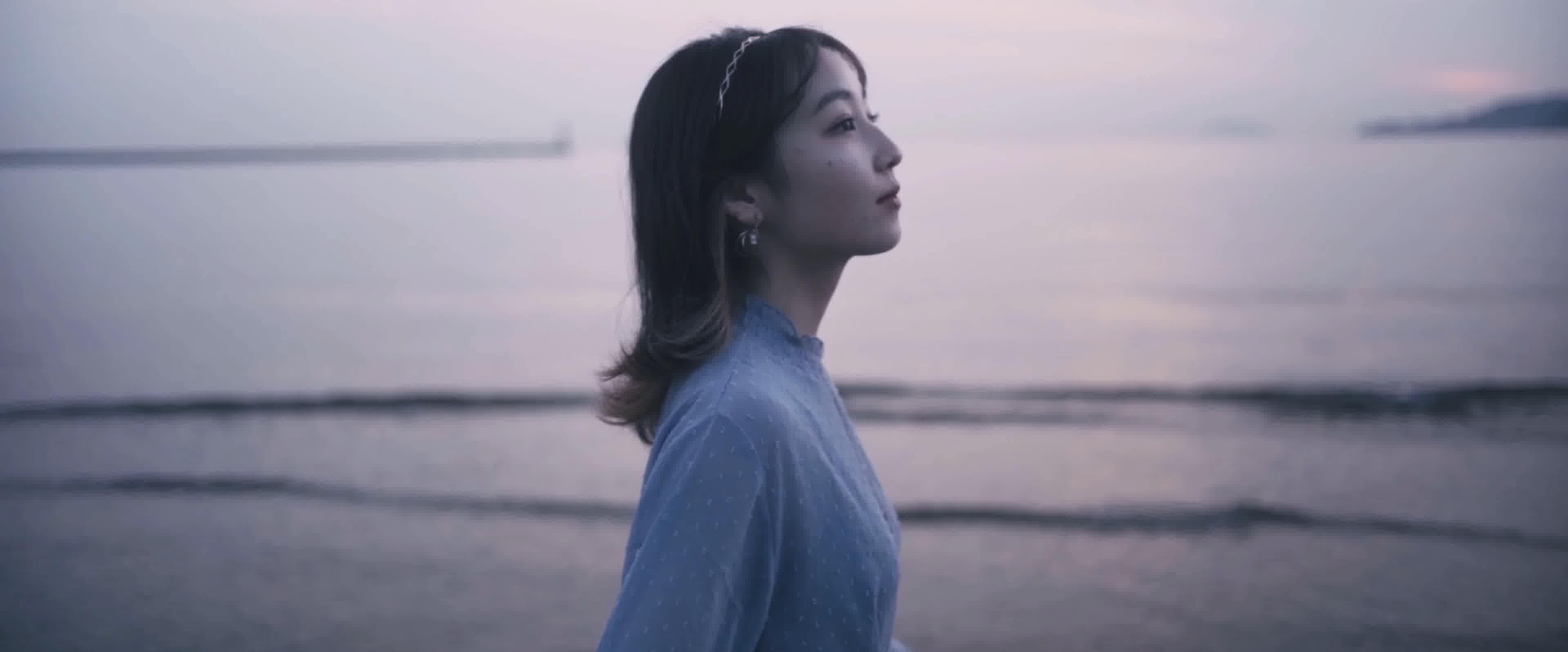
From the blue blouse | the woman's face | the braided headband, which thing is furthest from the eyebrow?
the blue blouse

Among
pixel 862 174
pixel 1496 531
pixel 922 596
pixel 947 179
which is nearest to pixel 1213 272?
pixel 1496 531

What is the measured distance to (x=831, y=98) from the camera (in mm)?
1791

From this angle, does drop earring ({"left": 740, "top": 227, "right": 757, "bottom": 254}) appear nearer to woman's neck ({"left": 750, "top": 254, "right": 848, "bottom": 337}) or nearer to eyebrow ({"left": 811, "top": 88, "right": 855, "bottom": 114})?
woman's neck ({"left": 750, "top": 254, "right": 848, "bottom": 337})

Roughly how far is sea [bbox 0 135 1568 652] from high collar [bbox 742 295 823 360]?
0.33 metres

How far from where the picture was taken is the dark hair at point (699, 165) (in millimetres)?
1765

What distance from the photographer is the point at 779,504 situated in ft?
4.71

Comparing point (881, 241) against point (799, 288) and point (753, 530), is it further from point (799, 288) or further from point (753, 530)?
point (753, 530)

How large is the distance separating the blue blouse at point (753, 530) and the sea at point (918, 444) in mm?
538

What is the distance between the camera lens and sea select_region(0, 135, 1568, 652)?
20.3ft

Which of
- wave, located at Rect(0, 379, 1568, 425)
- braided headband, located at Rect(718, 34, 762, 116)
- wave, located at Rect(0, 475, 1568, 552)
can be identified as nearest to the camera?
braided headband, located at Rect(718, 34, 762, 116)

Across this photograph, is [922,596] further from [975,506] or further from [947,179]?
[947,179]

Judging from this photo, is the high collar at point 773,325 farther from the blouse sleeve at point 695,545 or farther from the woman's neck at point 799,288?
the blouse sleeve at point 695,545

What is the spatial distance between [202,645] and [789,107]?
5.13m

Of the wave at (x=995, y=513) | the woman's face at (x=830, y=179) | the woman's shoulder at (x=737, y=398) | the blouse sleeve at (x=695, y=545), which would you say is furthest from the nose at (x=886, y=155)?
the wave at (x=995, y=513)
